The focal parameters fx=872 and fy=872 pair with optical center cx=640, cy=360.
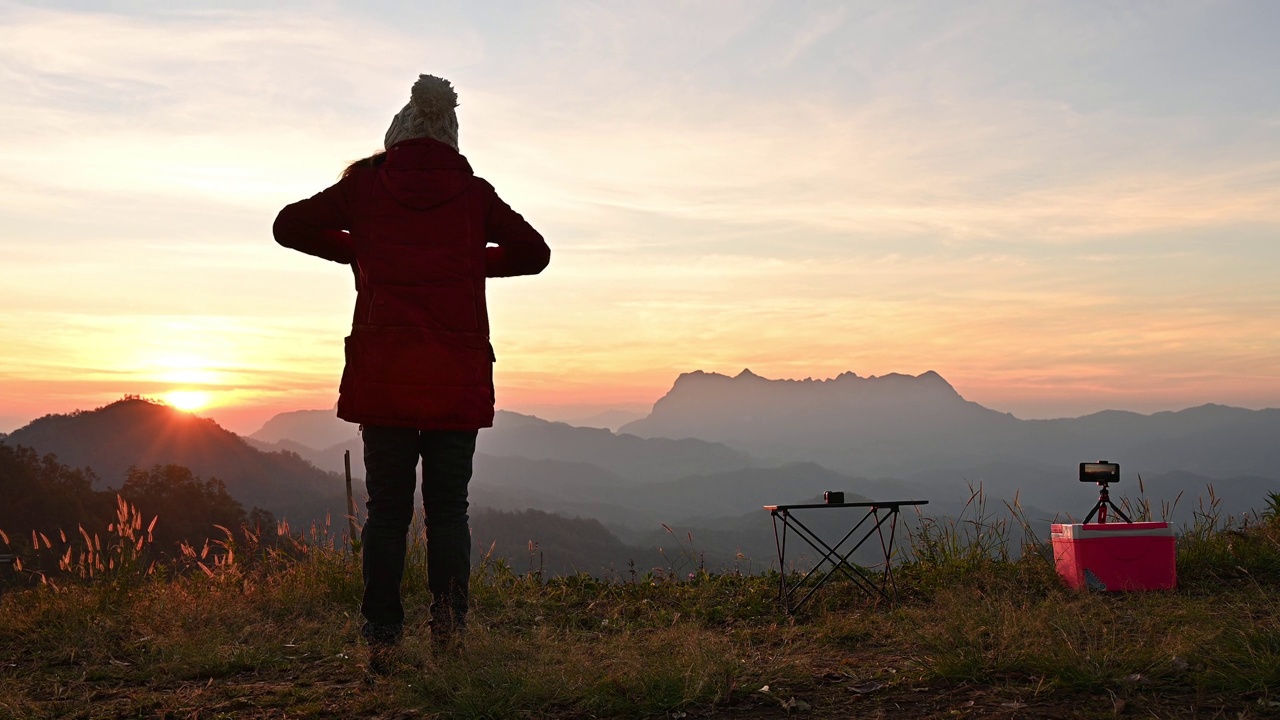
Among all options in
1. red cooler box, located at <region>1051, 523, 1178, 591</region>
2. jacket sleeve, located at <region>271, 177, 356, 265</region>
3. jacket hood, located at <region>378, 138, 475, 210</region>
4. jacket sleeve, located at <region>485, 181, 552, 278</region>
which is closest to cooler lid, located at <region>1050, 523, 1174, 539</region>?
red cooler box, located at <region>1051, 523, 1178, 591</region>

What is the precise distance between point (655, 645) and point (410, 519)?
1062 mm

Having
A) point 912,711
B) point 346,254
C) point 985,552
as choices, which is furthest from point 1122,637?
point 346,254

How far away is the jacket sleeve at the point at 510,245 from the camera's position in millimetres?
3377

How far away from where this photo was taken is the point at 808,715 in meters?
2.66

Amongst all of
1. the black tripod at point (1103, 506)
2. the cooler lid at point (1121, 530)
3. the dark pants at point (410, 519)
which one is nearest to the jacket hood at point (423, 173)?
the dark pants at point (410, 519)

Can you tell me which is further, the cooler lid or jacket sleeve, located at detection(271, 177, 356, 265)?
the cooler lid

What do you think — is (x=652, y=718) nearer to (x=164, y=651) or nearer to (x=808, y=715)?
(x=808, y=715)

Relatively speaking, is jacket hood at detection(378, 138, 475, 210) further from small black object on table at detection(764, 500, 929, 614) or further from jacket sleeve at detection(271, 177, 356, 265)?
small black object on table at detection(764, 500, 929, 614)

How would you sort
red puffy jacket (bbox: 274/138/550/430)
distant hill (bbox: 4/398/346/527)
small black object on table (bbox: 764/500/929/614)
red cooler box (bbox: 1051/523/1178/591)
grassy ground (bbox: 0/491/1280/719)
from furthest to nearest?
distant hill (bbox: 4/398/346/527)
red cooler box (bbox: 1051/523/1178/591)
small black object on table (bbox: 764/500/929/614)
red puffy jacket (bbox: 274/138/550/430)
grassy ground (bbox: 0/491/1280/719)

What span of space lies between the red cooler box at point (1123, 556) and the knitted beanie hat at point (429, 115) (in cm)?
400

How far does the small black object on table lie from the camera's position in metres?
4.76

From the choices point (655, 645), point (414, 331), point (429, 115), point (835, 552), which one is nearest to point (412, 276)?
point (414, 331)

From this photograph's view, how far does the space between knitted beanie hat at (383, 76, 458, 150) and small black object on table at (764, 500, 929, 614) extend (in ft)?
8.28

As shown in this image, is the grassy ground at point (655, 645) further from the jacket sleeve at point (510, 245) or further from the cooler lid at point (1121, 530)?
the jacket sleeve at point (510, 245)
